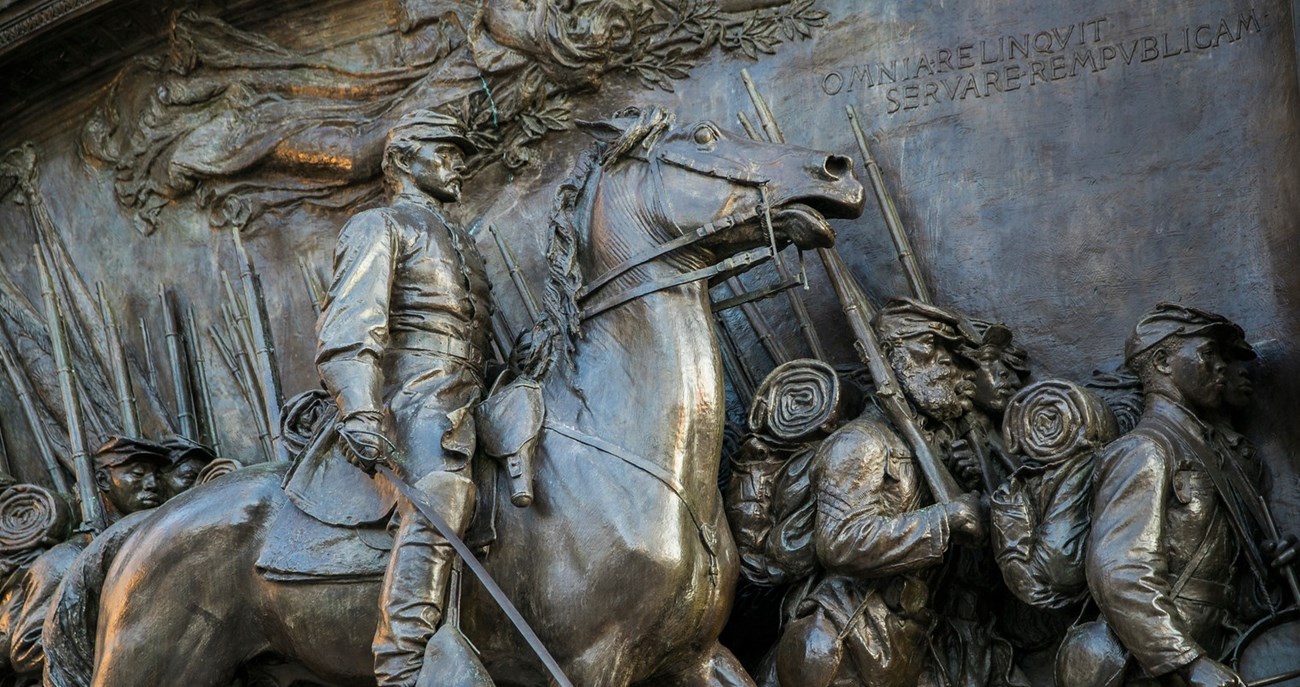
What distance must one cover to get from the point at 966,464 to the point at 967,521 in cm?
58

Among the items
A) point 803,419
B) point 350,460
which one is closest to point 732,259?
point 803,419

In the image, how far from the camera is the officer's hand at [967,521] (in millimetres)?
9156

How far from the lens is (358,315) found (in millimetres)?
9078

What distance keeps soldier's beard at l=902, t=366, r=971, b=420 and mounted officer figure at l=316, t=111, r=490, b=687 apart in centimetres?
181

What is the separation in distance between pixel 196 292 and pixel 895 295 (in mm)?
3691

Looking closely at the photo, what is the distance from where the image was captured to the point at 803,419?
977 centimetres

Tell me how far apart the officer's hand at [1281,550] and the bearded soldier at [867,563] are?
1.14 metres

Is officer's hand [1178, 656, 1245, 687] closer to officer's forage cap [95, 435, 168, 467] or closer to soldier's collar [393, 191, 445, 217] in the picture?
soldier's collar [393, 191, 445, 217]

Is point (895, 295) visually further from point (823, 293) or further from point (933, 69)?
point (933, 69)

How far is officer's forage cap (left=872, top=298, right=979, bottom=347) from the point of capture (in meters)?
9.82

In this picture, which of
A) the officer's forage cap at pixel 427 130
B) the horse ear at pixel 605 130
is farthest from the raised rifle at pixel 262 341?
the horse ear at pixel 605 130

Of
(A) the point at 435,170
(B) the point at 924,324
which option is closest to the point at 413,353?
(A) the point at 435,170

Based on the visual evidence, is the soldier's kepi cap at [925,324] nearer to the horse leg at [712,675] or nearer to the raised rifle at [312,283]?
the horse leg at [712,675]

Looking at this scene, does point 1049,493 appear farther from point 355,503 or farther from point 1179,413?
point 355,503
